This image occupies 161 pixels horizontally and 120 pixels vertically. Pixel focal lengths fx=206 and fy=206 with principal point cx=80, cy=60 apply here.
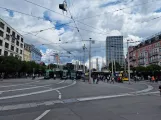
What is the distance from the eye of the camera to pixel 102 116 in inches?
330

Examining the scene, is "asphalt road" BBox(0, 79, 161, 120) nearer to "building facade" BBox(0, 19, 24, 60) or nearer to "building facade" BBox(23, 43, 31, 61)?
"building facade" BBox(0, 19, 24, 60)

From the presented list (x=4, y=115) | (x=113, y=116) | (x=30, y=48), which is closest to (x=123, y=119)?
(x=113, y=116)

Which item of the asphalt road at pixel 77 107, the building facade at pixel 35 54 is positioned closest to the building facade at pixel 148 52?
the building facade at pixel 35 54

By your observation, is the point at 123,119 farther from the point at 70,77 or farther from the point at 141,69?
the point at 141,69

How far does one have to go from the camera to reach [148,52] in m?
98.7

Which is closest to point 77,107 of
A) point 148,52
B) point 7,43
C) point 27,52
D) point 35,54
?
point 7,43

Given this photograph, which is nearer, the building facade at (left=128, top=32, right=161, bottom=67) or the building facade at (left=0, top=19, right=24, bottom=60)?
the building facade at (left=0, top=19, right=24, bottom=60)

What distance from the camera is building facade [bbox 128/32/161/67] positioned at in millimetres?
88562

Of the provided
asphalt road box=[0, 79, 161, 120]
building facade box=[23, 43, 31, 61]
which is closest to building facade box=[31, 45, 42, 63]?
building facade box=[23, 43, 31, 61]

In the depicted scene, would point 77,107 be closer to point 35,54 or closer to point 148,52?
point 148,52

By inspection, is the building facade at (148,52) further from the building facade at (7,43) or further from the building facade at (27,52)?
the building facade at (27,52)

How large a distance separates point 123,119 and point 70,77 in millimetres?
60584

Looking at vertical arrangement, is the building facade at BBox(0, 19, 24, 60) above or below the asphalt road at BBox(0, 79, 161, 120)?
above

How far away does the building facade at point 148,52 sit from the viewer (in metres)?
88.6
